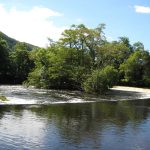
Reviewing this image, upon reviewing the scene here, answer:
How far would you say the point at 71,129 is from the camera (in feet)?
90.7

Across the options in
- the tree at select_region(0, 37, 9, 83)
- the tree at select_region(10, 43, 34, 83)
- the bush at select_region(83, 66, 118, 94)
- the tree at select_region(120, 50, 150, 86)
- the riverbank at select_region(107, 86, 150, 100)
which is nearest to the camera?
the riverbank at select_region(107, 86, 150, 100)

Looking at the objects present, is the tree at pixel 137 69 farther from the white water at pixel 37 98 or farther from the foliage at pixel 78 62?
the white water at pixel 37 98

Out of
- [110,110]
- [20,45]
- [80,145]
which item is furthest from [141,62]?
[80,145]

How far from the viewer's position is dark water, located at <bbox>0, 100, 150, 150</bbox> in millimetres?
22281

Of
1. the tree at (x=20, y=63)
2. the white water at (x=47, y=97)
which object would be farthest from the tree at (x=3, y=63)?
the white water at (x=47, y=97)

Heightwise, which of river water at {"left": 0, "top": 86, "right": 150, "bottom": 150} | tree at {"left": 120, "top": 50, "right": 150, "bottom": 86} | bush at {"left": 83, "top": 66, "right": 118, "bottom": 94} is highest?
tree at {"left": 120, "top": 50, "right": 150, "bottom": 86}

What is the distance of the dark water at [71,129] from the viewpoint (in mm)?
22281

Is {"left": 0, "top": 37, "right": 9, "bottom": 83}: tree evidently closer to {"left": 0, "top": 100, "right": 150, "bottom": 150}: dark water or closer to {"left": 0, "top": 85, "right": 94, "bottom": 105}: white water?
{"left": 0, "top": 85, "right": 94, "bottom": 105}: white water

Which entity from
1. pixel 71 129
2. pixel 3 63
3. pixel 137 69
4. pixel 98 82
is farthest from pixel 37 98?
pixel 137 69

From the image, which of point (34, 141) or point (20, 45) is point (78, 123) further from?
point (20, 45)

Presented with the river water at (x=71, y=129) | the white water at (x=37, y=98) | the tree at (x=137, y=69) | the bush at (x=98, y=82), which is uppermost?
the tree at (x=137, y=69)

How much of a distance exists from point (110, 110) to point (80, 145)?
19231mm

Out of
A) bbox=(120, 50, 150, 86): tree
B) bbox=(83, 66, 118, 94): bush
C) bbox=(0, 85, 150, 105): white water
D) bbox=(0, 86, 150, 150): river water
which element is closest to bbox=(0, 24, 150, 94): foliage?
bbox=(83, 66, 118, 94): bush

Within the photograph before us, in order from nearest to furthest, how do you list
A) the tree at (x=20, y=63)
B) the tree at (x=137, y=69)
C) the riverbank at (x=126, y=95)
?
1. the riverbank at (x=126, y=95)
2. the tree at (x=137, y=69)
3. the tree at (x=20, y=63)
